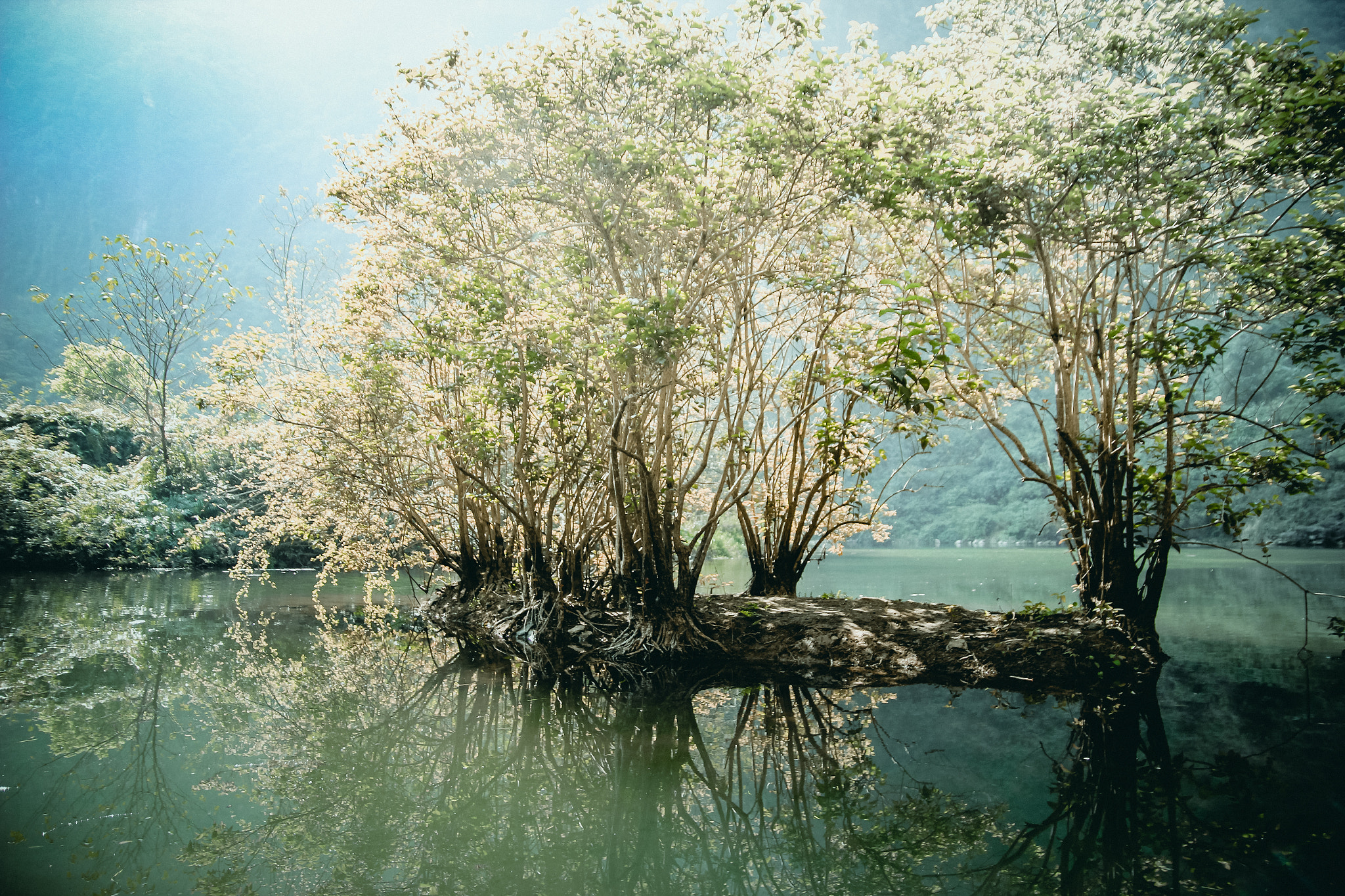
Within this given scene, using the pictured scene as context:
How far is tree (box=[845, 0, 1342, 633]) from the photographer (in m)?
6.52

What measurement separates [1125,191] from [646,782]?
704 centimetres

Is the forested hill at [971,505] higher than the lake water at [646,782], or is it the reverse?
the forested hill at [971,505]

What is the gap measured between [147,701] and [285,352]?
8408 mm

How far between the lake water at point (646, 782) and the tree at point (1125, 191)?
2198 mm

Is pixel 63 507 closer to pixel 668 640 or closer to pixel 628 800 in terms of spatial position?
pixel 668 640

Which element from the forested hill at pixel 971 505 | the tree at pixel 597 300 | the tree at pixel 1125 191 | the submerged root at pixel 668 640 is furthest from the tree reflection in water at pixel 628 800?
the forested hill at pixel 971 505

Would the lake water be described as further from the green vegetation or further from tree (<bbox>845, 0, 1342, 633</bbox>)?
tree (<bbox>845, 0, 1342, 633</bbox>)

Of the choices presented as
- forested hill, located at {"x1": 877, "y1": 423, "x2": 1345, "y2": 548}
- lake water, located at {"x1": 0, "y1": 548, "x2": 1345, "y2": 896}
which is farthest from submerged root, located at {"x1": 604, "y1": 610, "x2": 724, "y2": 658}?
forested hill, located at {"x1": 877, "y1": 423, "x2": 1345, "y2": 548}

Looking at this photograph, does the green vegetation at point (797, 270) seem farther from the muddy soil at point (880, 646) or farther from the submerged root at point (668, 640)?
the muddy soil at point (880, 646)

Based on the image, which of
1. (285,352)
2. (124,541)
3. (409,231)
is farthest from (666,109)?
(124,541)

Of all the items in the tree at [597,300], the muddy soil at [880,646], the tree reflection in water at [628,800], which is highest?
the tree at [597,300]

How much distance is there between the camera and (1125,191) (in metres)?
7.22

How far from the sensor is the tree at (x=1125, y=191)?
6523mm

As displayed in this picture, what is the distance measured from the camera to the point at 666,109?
24.1 ft
